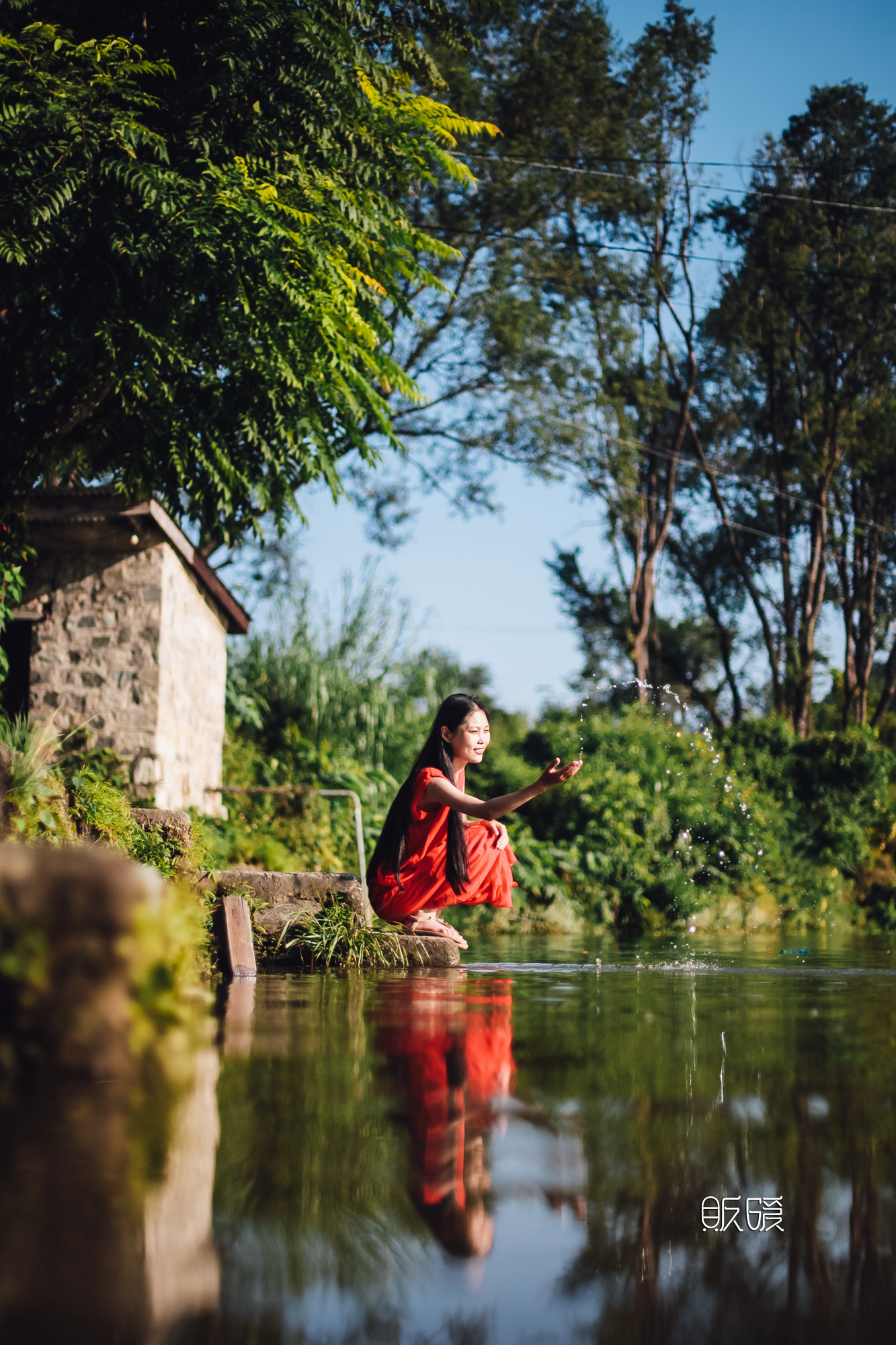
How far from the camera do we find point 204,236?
7.86m

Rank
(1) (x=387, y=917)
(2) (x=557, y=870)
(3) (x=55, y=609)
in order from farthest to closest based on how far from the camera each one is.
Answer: (2) (x=557, y=870)
(3) (x=55, y=609)
(1) (x=387, y=917)

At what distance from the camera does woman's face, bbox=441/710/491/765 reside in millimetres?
6375

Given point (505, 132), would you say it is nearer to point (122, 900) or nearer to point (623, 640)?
point (623, 640)

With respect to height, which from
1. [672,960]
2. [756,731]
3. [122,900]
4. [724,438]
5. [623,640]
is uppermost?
[724,438]

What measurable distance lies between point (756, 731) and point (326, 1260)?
2060 cm

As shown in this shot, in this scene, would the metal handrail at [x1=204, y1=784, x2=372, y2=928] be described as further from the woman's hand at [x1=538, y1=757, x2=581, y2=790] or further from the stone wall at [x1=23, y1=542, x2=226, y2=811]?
the woman's hand at [x1=538, y1=757, x2=581, y2=790]

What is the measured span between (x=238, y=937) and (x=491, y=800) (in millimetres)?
1501

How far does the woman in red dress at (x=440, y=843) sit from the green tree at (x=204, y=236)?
3819mm

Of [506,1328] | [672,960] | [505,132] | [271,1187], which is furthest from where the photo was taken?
[505,132]

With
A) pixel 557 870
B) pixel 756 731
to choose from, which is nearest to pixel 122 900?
pixel 557 870

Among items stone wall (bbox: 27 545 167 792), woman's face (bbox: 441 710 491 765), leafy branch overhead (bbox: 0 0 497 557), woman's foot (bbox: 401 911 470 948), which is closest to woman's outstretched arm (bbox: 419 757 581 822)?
woman's face (bbox: 441 710 491 765)

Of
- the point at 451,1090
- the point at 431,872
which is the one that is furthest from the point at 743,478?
the point at 451,1090

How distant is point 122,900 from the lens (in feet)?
5.84

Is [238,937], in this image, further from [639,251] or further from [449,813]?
[639,251]
